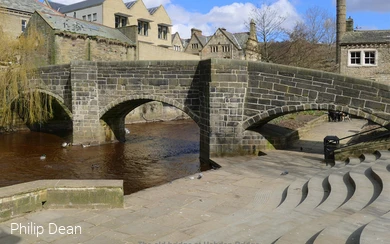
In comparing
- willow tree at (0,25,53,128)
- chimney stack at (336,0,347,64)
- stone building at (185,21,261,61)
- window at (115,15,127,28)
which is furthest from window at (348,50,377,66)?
willow tree at (0,25,53,128)

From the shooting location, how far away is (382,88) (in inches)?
432

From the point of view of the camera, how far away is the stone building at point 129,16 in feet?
131

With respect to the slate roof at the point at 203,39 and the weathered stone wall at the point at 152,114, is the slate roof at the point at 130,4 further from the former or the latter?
the slate roof at the point at 203,39

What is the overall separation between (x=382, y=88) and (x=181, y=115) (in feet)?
84.5

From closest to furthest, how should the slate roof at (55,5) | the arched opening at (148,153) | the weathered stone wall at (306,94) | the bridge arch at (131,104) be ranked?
the weathered stone wall at (306,94)
the arched opening at (148,153)
the bridge arch at (131,104)
the slate roof at (55,5)

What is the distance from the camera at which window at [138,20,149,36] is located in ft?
146

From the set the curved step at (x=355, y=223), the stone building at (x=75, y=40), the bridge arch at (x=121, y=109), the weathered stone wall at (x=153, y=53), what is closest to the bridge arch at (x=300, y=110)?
the bridge arch at (x=121, y=109)

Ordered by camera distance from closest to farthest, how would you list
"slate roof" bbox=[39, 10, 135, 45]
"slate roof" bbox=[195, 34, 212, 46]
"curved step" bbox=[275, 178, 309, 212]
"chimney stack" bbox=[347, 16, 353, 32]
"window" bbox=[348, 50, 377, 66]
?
1. "curved step" bbox=[275, 178, 309, 212]
2. "slate roof" bbox=[39, 10, 135, 45]
3. "window" bbox=[348, 50, 377, 66]
4. "chimney stack" bbox=[347, 16, 353, 32]
5. "slate roof" bbox=[195, 34, 212, 46]

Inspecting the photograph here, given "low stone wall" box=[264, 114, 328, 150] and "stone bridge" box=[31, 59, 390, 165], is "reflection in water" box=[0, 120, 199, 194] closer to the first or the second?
"stone bridge" box=[31, 59, 390, 165]

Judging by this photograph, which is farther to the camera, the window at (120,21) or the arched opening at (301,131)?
the window at (120,21)

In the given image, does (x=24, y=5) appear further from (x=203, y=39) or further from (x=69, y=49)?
(x=203, y=39)

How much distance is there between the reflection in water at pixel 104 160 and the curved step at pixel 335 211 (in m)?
5.53

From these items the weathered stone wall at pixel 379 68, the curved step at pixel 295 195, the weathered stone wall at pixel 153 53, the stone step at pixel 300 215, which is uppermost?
the weathered stone wall at pixel 153 53

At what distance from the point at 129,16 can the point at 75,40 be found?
16.8 metres
